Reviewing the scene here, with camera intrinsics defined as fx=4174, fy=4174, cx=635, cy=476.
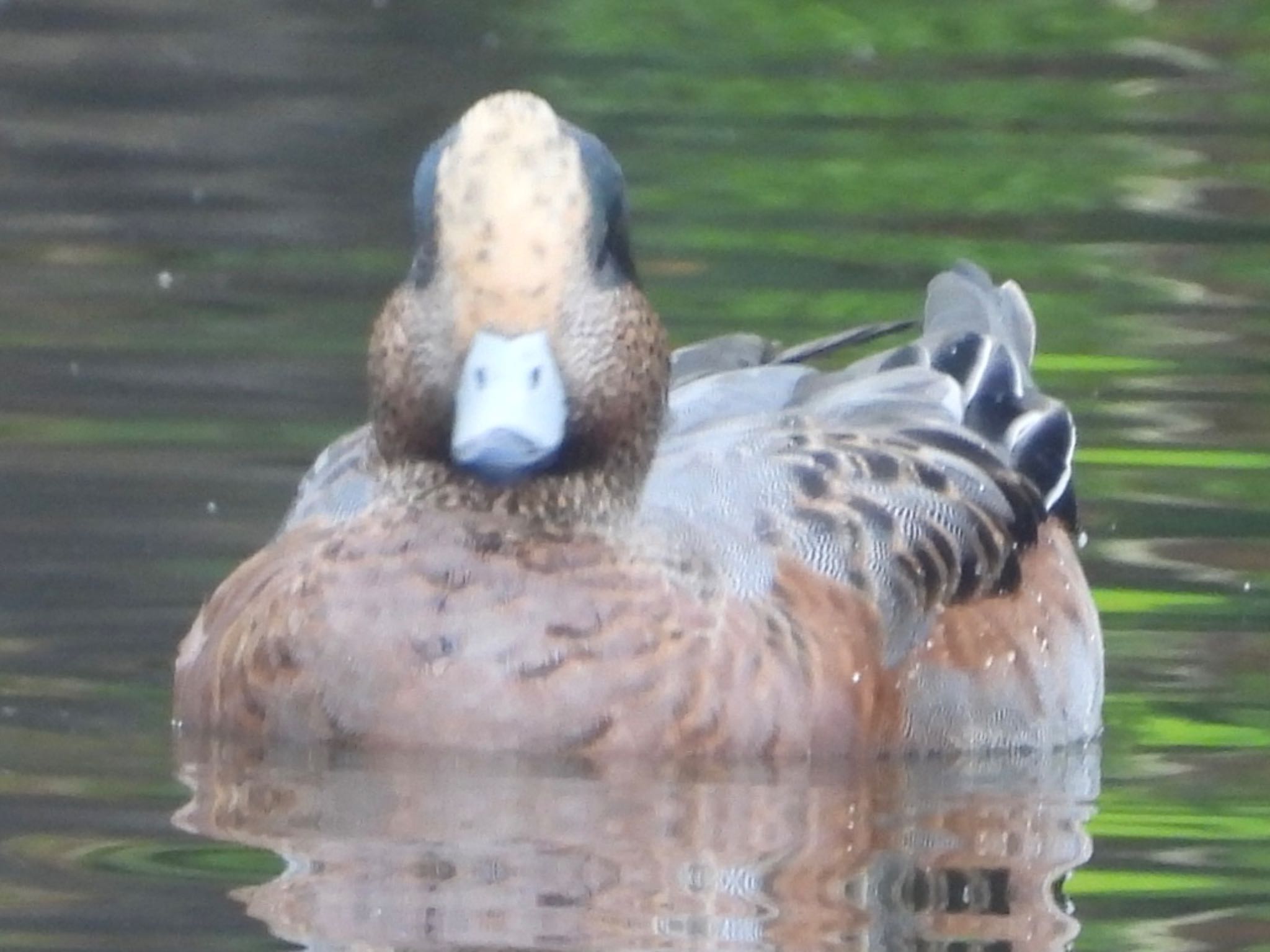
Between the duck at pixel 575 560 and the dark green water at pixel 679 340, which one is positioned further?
the duck at pixel 575 560

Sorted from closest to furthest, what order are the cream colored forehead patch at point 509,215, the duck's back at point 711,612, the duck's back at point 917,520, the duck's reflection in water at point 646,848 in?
the duck's reflection in water at point 646,848 → the cream colored forehead patch at point 509,215 → the duck's back at point 711,612 → the duck's back at point 917,520

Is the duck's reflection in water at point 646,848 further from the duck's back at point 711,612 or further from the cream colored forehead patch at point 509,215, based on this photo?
the cream colored forehead patch at point 509,215

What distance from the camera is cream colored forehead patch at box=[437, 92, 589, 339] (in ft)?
25.2

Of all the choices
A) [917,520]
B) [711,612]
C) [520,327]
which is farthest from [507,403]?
[917,520]

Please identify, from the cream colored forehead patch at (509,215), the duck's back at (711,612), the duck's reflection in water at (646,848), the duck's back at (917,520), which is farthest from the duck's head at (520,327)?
the duck's reflection in water at (646,848)

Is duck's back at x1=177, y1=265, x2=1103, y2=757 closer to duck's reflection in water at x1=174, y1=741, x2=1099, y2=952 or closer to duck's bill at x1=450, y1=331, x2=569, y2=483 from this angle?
duck's reflection in water at x1=174, y1=741, x2=1099, y2=952

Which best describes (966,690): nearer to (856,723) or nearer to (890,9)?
(856,723)

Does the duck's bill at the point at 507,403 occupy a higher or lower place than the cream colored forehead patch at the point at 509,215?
lower

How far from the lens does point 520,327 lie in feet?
25.1

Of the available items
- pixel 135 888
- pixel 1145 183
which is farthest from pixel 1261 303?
pixel 135 888

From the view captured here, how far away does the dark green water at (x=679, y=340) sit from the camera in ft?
23.5

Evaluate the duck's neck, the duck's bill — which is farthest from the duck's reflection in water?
the duck's bill

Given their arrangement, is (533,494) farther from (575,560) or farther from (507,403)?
(507,403)

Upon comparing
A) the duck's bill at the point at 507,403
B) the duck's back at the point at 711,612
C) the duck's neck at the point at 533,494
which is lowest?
the duck's back at the point at 711,612
